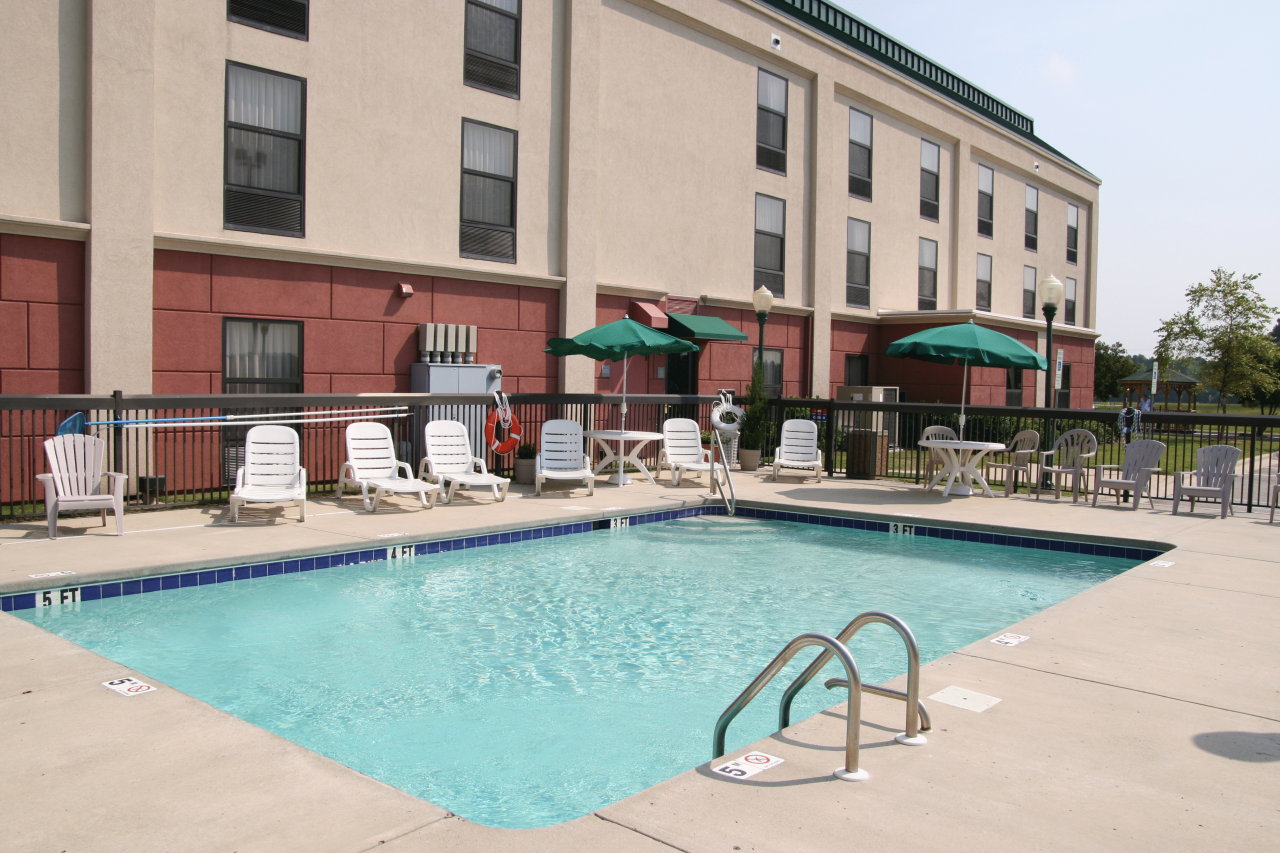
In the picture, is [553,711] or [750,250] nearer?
[553,711]

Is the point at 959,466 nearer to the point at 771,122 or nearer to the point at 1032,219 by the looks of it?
the point at 771,122

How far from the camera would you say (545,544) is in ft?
32.1

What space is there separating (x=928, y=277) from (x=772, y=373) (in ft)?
25.2

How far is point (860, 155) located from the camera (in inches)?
911

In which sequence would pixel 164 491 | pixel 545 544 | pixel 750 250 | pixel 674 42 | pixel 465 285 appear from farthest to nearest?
pixel 750 250, pixel 674 42, pixel 465 285, pixel 164 491, pixel 545 544

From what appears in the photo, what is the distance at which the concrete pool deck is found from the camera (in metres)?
3.01

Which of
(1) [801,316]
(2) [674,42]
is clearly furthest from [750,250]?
(2) [674,42]

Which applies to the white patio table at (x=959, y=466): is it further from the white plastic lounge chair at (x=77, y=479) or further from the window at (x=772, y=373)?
the white plastic lounge chair at (x=77, y=479)

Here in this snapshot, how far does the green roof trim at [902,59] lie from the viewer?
75.4 feet

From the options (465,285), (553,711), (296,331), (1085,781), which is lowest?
(553,711)

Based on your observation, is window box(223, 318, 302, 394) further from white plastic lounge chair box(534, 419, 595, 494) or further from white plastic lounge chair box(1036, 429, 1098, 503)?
white plastic lounge chair box(1036, 429, 1098, 503)

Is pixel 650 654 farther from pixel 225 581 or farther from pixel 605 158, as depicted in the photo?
pixel 605 158

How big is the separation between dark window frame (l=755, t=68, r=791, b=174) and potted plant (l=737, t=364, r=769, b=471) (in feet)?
21.0

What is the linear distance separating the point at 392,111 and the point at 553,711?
10710 mm
